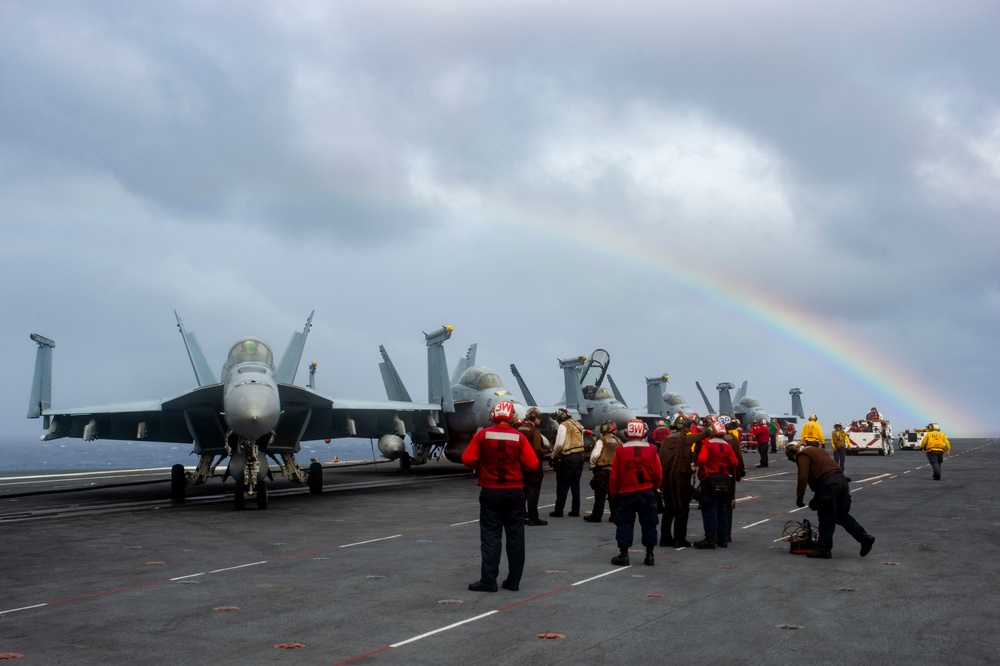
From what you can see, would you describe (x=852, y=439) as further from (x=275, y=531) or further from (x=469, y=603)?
(x=469, y=603)

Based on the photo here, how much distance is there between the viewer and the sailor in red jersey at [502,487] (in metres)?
8.51

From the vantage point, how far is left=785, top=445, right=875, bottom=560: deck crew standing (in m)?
10.4

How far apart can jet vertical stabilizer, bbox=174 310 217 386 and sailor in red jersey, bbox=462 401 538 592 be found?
16760mm

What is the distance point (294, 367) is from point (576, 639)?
1754 centimetres

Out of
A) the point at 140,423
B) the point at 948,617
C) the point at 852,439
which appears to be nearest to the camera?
the point at 948,617

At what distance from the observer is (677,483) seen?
11648 mm

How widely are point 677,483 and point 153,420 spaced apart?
651 inches

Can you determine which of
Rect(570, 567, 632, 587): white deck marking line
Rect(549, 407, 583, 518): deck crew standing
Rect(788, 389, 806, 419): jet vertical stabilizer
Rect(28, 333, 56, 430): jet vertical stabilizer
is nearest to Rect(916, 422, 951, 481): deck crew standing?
Rect(549, 407, 583, 518): deck crew standing

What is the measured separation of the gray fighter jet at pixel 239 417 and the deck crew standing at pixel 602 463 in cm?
677

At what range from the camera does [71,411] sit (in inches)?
877

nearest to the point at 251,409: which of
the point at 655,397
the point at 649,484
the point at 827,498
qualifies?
the point at 649,484

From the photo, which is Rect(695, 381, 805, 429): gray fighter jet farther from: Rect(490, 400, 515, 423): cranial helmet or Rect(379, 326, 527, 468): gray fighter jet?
Rect(490, 400, 515, 423): cranial helmet

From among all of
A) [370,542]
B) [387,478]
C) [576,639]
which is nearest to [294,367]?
[387,478]

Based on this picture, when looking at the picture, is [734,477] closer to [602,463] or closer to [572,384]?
[602,463]
